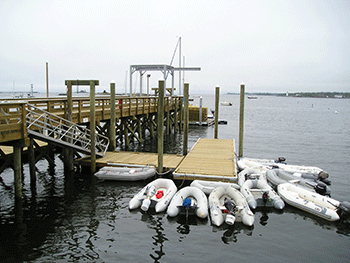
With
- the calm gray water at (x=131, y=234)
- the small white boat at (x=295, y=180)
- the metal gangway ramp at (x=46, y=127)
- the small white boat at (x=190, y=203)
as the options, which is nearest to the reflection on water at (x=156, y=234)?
the calm gray water at (x=131, y=234)

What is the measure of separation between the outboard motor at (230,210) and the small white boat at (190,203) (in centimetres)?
70

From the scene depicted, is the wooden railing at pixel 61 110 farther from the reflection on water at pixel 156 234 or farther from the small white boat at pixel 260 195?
the small white boat at pixel 260 195

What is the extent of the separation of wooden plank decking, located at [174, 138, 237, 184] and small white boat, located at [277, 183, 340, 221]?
1999 millimetres

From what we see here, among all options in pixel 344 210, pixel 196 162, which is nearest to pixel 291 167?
pixel 196 162

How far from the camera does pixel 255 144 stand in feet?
90.0

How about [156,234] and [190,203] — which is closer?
[156,234]

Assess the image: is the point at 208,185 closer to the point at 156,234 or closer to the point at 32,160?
the point at 156,234

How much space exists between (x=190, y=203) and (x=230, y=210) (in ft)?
4.30

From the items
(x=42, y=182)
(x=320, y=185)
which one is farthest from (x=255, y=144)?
(x=42, y=182)

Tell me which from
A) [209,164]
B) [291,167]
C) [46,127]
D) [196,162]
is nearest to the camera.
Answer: [46,127]

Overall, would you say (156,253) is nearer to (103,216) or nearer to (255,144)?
(103,216)

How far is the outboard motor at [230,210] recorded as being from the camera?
9.52m

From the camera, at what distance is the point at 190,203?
1030 centimetres

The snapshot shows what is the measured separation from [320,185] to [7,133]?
38.5 ft
